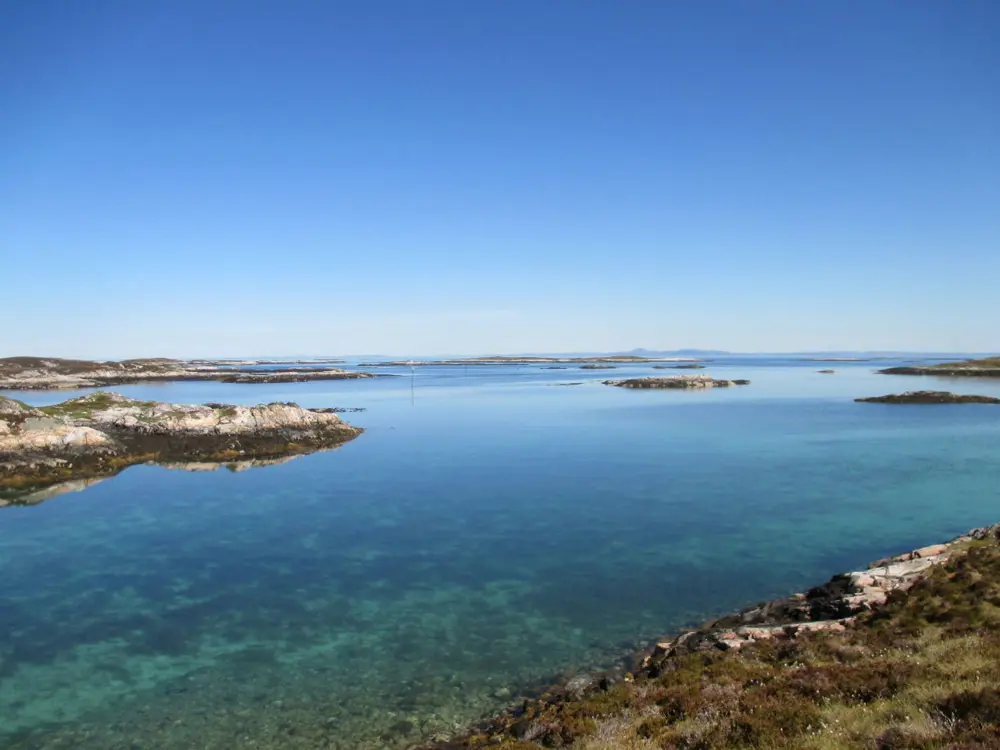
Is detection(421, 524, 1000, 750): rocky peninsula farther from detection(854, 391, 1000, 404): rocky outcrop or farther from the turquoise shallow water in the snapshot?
detection(854, 391, 1000, 404): rocky outcrop

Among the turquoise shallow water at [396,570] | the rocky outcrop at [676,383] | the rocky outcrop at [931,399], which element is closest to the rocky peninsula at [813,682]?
the turquoise shallow water at [396,570]

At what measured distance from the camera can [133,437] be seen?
49719 mm

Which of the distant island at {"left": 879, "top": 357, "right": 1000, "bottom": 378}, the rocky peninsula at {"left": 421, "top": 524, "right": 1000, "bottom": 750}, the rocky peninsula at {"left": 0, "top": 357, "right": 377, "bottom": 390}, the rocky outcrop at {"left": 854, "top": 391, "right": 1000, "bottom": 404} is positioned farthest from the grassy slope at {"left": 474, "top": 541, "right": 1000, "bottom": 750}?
Answer: the distant island at {"left": 879, "top": 357, "right": 1000, "bottom": 378}

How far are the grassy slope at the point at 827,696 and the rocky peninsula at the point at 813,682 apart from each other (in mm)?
27

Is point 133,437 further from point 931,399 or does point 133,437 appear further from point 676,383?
point 676,383

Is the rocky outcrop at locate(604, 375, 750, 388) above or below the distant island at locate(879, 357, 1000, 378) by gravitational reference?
below

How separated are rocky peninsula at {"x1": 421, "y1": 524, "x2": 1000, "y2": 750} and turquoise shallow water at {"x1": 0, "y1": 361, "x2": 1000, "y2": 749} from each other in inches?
79.8

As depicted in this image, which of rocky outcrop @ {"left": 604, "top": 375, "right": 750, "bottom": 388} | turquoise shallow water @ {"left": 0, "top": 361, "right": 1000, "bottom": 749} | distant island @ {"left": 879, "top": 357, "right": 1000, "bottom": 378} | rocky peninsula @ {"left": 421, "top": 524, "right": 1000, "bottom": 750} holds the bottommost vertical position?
turquoise shallow water @ {"left": 0, "top": 361, "right": 1000, "bottom": 749}

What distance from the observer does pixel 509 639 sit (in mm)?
17328

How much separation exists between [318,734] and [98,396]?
57.5 metres

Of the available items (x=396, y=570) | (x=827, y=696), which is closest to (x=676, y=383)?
(x=396, y=570)

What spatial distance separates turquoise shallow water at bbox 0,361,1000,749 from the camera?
565 inches

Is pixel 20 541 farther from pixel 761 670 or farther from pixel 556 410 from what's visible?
pixel 556 410

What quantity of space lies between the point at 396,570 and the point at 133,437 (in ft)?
124
